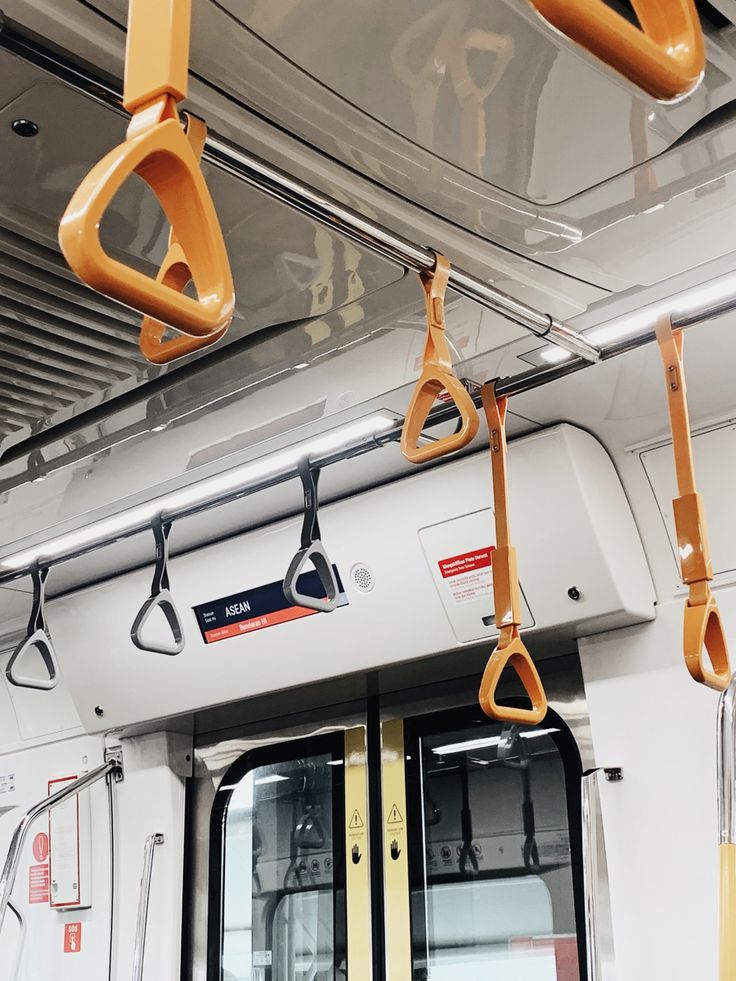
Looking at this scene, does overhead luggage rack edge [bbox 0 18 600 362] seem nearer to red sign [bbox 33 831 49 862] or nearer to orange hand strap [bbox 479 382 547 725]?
orange hand strap [bbox 479 382 547 725]

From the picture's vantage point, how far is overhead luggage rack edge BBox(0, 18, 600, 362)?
4.05 ft

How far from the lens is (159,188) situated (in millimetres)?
802

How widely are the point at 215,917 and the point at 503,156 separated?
3162 millimetres

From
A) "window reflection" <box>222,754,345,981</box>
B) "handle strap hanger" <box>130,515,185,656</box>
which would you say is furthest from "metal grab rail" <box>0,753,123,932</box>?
"handle strap hanger" <box>130,515,185,656</box>

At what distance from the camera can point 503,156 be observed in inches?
61.5

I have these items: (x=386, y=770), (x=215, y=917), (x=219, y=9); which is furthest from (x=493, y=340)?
(x=215, y=917)

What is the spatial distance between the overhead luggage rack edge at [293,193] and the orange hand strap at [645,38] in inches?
29.2

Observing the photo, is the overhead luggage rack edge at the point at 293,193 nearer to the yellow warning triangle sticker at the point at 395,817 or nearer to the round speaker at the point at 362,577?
the round speaker at the point at 362,577

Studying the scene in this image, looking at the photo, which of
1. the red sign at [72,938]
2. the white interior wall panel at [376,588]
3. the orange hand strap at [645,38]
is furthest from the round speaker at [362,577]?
the orange hand strap at [645,38]

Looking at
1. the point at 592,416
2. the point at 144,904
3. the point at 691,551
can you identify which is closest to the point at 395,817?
the point at 144,904

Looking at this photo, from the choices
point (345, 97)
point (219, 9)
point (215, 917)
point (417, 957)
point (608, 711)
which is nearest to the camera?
point (219, 9)

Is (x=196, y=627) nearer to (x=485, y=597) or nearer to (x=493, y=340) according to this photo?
(x=485, y=597)

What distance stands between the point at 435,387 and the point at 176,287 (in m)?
0.68

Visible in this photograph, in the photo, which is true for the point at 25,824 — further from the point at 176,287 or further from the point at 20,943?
the point at 176,287
